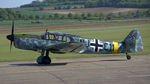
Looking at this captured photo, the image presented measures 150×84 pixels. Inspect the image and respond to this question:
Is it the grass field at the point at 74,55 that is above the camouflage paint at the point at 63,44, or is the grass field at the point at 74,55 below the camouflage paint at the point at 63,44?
below

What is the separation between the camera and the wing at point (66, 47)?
1878cm

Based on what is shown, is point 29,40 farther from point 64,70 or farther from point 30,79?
point 30,79

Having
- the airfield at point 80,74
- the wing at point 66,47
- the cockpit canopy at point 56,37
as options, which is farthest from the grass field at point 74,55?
the airfield at point 80,74

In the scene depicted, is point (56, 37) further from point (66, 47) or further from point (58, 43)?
point (66, 47)

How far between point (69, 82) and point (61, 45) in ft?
17.1

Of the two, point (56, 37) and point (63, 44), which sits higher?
point (56, 37)

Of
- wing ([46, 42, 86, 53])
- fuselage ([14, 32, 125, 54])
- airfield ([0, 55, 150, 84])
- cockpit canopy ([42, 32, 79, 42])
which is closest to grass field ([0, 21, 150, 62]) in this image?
fuselage ([14, 32, 125, 54])

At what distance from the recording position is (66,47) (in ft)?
62.7

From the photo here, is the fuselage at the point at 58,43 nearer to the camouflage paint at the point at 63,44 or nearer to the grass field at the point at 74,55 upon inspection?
the camouflage paint at the point at 63,44

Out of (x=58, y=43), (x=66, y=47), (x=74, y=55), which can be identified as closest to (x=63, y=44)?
(x=66, y=47)

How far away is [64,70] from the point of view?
17.4 meters

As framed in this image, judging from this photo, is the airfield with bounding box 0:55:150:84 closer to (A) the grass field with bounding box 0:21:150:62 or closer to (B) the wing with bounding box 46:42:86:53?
(B) the wing with bounding box 46:42:86:53

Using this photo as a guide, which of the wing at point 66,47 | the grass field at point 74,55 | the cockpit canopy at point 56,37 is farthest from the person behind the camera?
A: the grass field at point 74,55

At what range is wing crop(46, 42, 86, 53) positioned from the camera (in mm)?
18781
